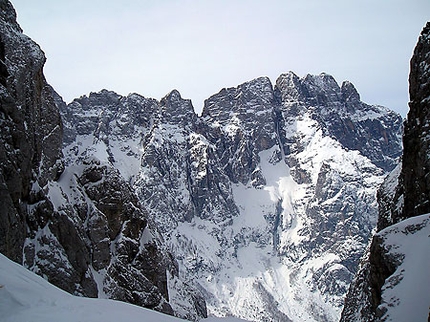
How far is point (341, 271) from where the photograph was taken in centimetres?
19238

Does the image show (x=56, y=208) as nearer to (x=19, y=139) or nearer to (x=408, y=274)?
(x=19, y=139)

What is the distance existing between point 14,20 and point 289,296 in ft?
591

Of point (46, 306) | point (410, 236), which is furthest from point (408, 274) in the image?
point (46, 306)

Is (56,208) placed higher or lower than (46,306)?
higher

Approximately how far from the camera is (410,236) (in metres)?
21.5

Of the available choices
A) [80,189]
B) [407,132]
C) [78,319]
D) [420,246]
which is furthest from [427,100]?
[80,189]

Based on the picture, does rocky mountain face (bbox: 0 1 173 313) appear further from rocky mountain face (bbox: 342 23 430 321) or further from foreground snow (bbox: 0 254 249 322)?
rocky mountain face (bbox: 342 23 430 321)

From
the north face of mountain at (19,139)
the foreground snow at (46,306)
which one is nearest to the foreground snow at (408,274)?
the foreground snow at (46,306)

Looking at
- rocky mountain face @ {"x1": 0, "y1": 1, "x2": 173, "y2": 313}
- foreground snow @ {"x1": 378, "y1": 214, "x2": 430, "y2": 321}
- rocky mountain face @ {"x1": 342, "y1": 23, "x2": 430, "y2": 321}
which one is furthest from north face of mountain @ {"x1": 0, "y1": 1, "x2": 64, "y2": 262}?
foreground snow @ {"x1": 378, "y1": 214, "x2": 430, "y2": 321}

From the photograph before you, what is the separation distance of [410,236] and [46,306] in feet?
53.2

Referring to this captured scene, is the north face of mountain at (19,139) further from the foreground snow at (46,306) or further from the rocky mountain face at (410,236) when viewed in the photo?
the rocky mountain face at (410,236)

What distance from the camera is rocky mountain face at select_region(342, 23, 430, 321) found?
18781 millimetres

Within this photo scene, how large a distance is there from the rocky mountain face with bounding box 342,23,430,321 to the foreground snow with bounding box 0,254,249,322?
9.94m

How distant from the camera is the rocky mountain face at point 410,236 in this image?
1878 cm
